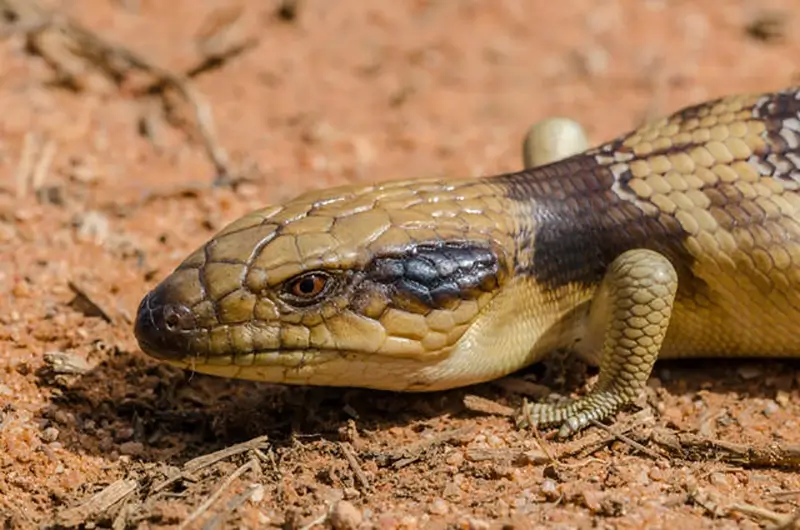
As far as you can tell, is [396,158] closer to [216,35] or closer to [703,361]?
[216,35]

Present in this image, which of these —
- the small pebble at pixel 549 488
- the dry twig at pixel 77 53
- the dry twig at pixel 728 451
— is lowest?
the small pebble at pixel 549 488

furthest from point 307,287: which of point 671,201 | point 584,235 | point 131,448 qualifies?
point 671,201

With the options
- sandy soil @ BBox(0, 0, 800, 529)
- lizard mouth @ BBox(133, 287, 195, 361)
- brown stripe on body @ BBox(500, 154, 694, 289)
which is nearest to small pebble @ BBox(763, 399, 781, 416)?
sandy soil @ BBox(0, 0, 800, 529)

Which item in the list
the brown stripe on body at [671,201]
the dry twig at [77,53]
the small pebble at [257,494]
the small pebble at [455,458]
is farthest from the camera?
the dry twig at [77,53]

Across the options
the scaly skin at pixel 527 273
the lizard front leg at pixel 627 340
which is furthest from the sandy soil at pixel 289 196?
the scaly skin at pixel 527 273

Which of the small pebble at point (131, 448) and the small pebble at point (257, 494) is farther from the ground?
the small pebble at point (257, 494)

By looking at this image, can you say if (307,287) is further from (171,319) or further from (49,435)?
(49,435)

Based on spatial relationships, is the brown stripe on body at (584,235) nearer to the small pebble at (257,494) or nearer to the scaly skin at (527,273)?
the scaly skin at (527,273)
